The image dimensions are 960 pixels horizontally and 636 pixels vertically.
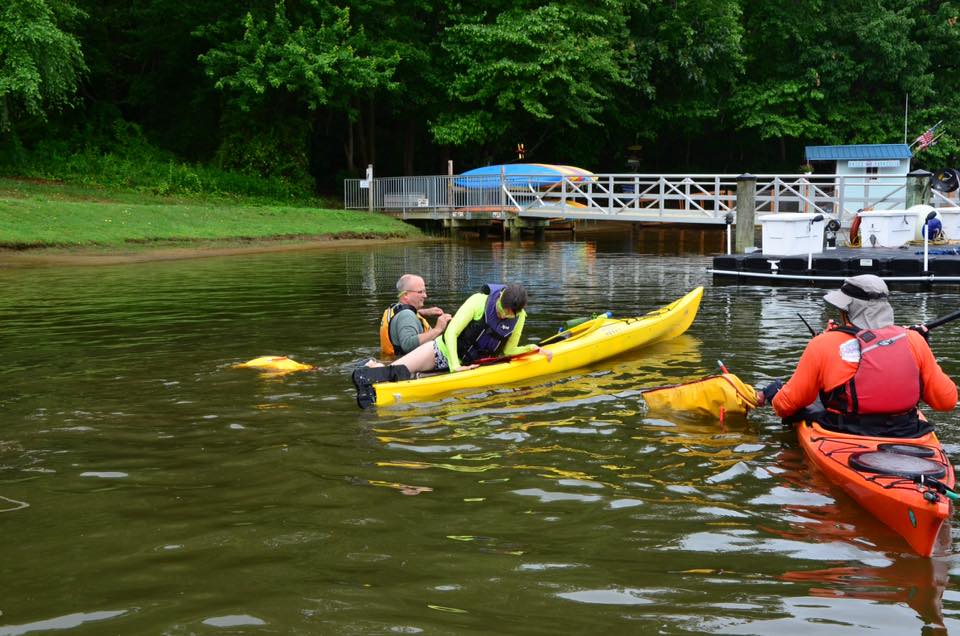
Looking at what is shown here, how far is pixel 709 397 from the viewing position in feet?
26.4

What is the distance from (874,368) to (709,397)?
213 cm

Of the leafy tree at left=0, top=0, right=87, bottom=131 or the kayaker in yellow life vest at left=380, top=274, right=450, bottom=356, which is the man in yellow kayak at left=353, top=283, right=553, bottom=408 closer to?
the kayaker in yellow life vest at left=380, top=274, right=450, bottom=356

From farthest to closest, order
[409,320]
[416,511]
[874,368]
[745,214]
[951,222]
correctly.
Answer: [745,214] < [951,222] < [409,320] < [874,368] < [416,511]

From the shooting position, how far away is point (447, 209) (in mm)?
35062

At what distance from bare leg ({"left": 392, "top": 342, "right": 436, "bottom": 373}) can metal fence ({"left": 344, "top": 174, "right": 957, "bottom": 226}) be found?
740 inches

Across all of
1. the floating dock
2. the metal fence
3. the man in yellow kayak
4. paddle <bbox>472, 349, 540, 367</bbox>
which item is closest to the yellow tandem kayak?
paddle <bbox>472, 349, 540, 367</bbox>

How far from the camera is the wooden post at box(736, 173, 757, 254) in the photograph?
Result: 74.1 feet

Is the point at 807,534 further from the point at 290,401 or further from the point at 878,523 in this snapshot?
the point at 290,401

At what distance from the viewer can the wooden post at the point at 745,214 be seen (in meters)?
22.6

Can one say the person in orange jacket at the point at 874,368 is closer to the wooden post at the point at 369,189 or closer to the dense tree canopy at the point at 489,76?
the dense tree canopy at the point at 489,76

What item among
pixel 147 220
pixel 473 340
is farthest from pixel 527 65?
pixel 473 340

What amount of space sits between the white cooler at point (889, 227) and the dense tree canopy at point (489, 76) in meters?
15.4

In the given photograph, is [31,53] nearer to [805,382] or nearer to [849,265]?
[849,265]

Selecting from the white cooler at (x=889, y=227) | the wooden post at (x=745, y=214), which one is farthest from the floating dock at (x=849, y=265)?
the wooden post at (x=745, y=214)
